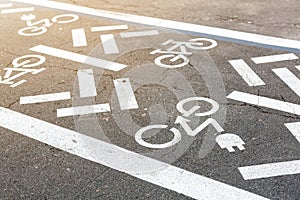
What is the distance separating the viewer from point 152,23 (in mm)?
7266

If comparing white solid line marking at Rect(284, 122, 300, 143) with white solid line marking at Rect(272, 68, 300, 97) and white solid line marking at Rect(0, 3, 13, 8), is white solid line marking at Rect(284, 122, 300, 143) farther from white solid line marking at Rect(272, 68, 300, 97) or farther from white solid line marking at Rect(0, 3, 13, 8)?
white solid line marking at Rect(0, 3, 13, 8)

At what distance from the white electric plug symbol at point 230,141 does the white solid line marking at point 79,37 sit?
3123 millimetres

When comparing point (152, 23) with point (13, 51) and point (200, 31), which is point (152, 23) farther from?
point (13, 51)

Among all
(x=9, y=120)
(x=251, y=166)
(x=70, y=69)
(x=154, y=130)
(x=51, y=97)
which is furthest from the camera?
(x=70, y=69)

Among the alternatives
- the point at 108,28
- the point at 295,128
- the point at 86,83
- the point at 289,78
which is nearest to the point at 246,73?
the point at 289,78

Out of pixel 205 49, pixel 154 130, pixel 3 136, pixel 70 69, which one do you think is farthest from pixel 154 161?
pixel 205 49

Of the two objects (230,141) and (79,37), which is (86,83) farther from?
(230,141)

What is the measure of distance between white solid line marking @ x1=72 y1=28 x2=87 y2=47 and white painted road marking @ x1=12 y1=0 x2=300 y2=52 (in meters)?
0.84

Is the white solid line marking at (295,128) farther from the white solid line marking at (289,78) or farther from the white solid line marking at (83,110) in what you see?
the white solid line marking at (83,110)

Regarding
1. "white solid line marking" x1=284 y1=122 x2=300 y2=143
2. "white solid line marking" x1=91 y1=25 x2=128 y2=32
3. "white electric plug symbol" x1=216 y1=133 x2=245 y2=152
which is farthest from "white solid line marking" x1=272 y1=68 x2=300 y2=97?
"white solid line marking" x1=91 y1=25 x2=128 y2=32

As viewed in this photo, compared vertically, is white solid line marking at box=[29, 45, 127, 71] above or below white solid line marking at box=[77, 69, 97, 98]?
above

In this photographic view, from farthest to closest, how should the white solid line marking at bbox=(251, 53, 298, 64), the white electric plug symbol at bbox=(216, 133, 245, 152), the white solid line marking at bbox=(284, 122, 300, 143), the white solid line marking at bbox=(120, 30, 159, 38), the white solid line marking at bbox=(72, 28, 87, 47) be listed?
the white solid line marking at bbox=(120, 30, 159, 38) < the white solid line marking at bbox=(72, 28, 87, 47) < the white solid line marking at bbox=(251, 53, 298, 64) < the white solid line marking at bbox=(284, 122, 300, 143) < the white electric plug symbol at bbox=(216, 133, 245, 152)

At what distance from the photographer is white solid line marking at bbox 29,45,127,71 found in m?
5.71

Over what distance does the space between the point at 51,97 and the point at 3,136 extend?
2.85 ft
